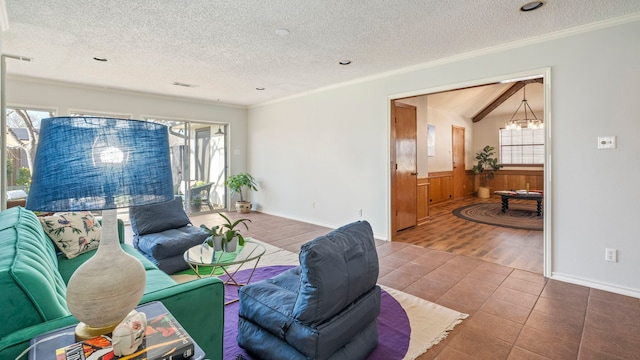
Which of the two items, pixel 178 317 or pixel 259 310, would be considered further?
pixel 259 310

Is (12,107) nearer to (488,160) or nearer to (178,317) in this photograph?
(178,317)

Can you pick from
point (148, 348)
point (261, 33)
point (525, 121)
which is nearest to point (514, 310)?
point (148, 348)

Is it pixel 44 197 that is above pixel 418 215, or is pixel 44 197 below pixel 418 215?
above

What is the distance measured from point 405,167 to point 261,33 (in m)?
3.15

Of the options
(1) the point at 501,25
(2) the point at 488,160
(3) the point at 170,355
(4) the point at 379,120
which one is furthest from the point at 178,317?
(2) the point at 488,160

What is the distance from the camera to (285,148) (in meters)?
6.53

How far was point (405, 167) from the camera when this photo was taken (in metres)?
5.19

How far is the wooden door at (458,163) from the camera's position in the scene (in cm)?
926

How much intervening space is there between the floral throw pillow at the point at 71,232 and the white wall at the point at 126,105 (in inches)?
139

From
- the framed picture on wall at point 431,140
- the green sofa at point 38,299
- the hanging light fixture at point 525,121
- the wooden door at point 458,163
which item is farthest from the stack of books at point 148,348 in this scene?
the hanging light fixture at point 525,121

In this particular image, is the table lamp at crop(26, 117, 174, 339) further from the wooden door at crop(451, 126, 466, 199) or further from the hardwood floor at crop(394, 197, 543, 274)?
the wooden door at crop(451, 126, 466, 199)

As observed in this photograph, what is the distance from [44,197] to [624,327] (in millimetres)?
3530

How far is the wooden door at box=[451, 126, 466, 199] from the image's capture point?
9258 millimetres

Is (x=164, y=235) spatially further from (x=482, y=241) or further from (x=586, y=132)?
(x=586, y=132)
